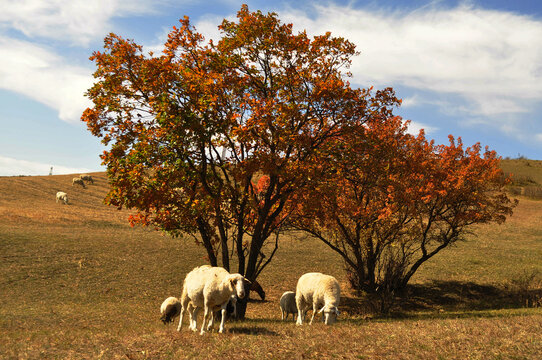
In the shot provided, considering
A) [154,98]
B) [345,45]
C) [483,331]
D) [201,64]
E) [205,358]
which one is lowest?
[205,358]

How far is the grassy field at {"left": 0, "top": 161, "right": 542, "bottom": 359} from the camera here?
11164mm

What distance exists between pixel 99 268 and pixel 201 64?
18117 mm

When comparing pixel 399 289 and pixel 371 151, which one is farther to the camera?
pixel 399 289

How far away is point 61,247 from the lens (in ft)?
107

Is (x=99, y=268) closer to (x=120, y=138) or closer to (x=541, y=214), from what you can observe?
(x=120, y=138)

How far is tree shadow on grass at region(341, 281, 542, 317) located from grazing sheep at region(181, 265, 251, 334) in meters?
10.1

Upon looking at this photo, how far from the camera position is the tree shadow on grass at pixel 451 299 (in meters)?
23.5

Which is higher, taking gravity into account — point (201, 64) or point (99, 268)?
point (201, 64)

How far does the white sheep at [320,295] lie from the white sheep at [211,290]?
426cm

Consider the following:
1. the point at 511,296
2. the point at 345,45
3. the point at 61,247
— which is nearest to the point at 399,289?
the point at 511,296

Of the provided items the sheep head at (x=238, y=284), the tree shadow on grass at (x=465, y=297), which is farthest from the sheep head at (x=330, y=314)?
the tree shadow on grass at (x=465, y=297)

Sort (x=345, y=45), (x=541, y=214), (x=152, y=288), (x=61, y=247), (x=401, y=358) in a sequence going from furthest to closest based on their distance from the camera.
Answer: (x=541, y=214) < (x=61, y=247) < (x=152, y=288) < (x=345, y=45) < (x=401, y=358)

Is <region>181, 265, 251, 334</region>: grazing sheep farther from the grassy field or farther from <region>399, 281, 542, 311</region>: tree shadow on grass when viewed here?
<region>399, 281, 542, 311</region>: tree shadow on grass

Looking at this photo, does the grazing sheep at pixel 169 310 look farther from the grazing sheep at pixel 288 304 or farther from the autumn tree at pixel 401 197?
the autumn tree at pixel 401 197
